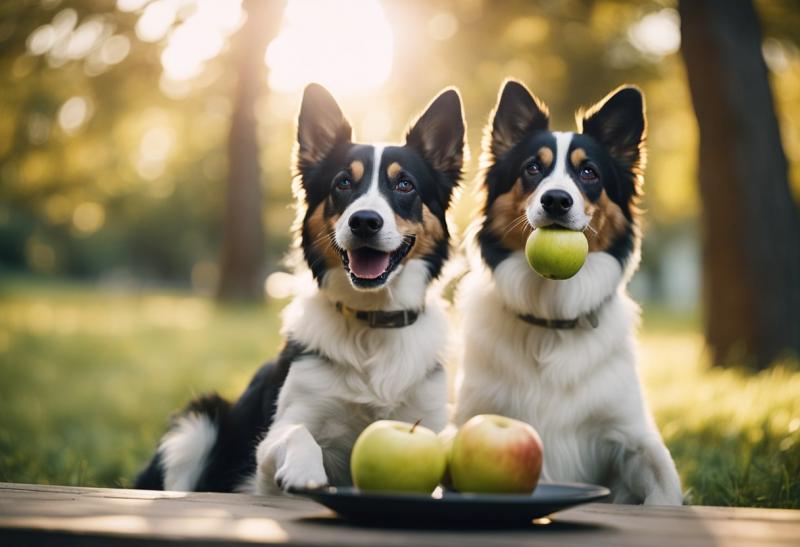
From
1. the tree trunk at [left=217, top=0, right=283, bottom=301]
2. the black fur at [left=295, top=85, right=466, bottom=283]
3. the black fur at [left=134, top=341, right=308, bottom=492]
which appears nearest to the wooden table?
the black fur at [left=134, top=341, right=308, bottom=492]

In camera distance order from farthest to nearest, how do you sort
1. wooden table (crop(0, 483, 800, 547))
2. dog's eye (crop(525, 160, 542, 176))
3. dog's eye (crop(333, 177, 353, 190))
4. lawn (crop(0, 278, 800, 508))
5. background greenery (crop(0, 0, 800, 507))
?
background greenery (crop(0, 0, 800, 507)), lawn (crop(0, 278, 800, 508)), dog's eye (crop(525, 160, 542, 176)), dog's eye (crop(333, 177, 353, 190)), wooden table (crop(0, 483, 800, 547))

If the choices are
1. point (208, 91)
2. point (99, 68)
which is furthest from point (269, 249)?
point (99, 68)

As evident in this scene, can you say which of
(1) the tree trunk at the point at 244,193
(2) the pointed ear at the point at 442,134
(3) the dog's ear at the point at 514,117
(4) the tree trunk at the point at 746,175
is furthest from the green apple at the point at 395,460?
(1) the tree trunk at the point at 244,193

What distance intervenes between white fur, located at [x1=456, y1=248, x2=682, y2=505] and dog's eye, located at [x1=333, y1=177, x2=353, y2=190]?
2.51 feet

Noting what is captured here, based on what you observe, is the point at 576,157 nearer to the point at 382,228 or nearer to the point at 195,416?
the point at 382,228

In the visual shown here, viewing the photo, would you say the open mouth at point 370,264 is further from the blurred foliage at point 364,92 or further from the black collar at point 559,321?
the blurred foliage at point 364,92

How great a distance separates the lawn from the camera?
4.27 metres

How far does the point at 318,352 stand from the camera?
3342 millimetres

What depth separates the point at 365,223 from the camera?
3.21 m

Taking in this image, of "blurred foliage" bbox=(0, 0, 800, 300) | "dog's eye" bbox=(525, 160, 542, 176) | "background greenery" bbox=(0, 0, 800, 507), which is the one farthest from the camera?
"blurred foliage" bbox=(0, 0, 800, 300)

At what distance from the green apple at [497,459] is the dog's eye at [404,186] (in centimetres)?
159

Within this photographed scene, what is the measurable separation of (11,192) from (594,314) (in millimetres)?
13087

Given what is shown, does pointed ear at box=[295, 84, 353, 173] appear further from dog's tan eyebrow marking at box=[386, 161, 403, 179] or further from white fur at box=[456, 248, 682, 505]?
white fur at box=[456, 248, 682, 505]

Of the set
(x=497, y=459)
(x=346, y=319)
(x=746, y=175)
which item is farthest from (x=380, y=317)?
(x=746, y=175)
